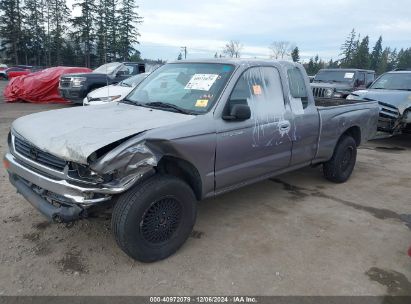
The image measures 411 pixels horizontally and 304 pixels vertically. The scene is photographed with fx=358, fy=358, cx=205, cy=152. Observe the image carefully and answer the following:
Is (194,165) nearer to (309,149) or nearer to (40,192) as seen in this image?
(40,192)

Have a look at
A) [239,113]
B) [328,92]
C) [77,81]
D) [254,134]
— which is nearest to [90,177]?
[239,113]

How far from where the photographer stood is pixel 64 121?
3438 millimetres

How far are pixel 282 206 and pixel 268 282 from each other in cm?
175

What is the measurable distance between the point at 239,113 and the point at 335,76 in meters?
11.3

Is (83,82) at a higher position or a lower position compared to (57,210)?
higher

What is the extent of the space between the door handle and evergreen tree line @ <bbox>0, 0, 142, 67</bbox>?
51254 millimetres

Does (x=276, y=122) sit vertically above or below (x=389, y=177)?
above

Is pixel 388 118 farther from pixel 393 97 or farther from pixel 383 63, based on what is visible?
pixel 383 63

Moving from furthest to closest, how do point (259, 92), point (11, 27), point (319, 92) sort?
point (11, 27) → point (319, 92) → point (259, 92)

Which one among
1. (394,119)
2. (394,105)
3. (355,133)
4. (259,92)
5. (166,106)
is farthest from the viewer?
(394,105)

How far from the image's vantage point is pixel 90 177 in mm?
2854

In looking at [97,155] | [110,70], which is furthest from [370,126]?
[110,70]

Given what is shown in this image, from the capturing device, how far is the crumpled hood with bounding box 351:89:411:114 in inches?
333

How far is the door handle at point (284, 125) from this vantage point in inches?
167
